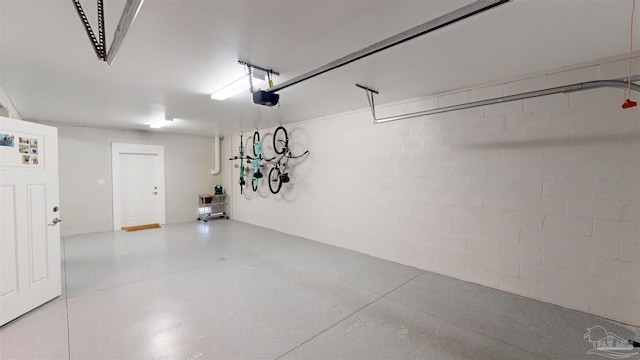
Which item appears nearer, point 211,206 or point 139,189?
point 139,189

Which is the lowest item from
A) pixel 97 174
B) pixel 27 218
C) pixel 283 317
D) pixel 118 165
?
pixel 283 317

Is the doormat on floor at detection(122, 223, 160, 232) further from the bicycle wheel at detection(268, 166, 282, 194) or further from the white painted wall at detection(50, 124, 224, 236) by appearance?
the bicycle wheel at detection(268, 166, 282, 194)

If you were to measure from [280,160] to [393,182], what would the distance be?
2753mm

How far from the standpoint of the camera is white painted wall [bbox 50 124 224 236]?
5.67 m

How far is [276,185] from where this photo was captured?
625 centimetres

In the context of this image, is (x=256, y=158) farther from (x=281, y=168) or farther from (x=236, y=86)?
(x=236, y=86)

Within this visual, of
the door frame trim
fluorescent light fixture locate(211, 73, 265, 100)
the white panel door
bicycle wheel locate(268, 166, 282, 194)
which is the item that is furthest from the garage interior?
the white panel door

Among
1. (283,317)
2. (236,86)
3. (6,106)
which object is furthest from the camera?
(6,106)

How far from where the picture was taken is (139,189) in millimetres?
6801

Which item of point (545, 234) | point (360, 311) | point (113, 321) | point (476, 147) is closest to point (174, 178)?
point (113, 321)

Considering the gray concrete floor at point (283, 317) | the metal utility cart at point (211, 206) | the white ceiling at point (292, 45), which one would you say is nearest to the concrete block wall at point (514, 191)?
the gray concrete floor at point (283, 317)

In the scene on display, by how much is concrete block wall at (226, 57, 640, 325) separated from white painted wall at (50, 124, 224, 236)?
5.13 m

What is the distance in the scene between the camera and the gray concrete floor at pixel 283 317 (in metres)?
2.02

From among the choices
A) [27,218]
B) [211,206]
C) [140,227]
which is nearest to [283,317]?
[27,218]
